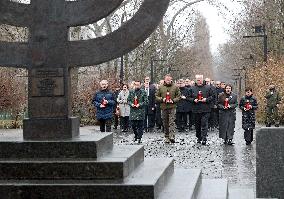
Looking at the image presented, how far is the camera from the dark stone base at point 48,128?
779 centimetres

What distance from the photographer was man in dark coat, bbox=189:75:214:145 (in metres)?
17.3

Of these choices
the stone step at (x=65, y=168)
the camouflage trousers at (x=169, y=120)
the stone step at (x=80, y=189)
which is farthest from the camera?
the camouflage trousers at (x=169, y=120)

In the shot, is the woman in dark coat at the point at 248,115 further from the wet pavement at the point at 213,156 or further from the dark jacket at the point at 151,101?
the dark jacket at the point at 151,101

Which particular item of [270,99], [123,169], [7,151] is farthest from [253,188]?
[270,99]

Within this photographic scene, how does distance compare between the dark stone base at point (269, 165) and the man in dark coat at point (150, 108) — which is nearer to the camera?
the dark stone base at point (269, 165)

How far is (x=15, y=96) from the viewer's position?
28.9 m

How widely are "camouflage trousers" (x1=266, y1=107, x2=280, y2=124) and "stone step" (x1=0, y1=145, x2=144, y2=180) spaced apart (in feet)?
58.2

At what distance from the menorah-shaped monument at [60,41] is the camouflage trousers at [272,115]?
17040 millimetres

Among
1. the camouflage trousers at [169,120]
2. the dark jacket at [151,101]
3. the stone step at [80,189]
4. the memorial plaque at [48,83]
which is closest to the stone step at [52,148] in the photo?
the stone step at [80,189]

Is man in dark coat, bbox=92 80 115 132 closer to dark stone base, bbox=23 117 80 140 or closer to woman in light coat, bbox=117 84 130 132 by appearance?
woman in light coat, bbox=117 84 130 132

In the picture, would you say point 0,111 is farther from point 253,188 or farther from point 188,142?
point 253,188

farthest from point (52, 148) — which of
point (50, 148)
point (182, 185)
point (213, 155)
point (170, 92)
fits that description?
point (170, 92)

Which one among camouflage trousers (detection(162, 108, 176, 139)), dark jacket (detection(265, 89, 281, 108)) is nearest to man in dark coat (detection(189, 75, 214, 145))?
camouflage trousers (detection(162, 108, 176, 139))

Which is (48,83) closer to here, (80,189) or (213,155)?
(80,189)
